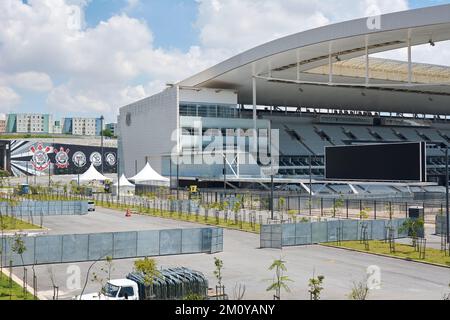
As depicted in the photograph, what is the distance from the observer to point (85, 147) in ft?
396

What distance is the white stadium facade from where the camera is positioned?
5491cm

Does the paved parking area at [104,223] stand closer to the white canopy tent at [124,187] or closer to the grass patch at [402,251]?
the grass patch at [402,251]

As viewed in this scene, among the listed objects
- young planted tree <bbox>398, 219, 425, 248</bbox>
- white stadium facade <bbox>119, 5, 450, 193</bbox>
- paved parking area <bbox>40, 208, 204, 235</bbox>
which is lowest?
paved parking area <bbox>40, 208, 204, 235</bbox>

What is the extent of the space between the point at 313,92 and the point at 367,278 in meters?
65.9

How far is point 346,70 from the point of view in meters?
70.8

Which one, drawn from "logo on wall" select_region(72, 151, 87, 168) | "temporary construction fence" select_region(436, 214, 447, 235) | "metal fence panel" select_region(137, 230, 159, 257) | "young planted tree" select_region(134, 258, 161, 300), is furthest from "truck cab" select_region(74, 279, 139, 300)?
A: "logo on wall" select_region(72, 151, 87, 168)

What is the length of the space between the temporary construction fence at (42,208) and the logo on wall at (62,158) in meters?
70.5

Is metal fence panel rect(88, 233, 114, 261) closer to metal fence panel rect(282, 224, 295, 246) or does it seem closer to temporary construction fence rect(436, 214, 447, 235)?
metal fence panel rect(282, 224, 295, 246)

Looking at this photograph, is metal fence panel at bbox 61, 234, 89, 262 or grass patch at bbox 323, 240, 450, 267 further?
grass patch at bbox 323, 240, 450, 267

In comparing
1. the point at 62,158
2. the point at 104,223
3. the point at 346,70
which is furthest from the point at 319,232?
the point at 62,158

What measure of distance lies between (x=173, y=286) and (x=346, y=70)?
5947cm

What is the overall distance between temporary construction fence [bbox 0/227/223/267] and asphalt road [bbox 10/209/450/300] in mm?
627

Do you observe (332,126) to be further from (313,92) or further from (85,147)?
(85,147)
